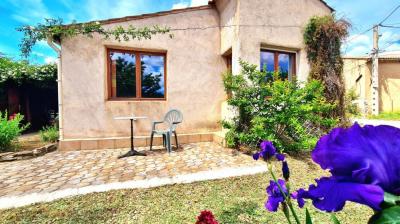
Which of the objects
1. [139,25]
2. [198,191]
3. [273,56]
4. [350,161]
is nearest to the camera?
[350,161]

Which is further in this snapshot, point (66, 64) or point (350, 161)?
point (66, 64)

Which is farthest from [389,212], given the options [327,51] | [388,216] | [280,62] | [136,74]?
[327,51]

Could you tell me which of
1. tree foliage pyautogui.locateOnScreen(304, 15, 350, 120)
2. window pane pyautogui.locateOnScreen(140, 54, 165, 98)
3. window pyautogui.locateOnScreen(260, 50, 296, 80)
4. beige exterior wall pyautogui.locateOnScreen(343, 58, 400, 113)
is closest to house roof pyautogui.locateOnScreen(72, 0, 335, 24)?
window pane pyautogui.locateOnScreen(140, 54, 165, 98)

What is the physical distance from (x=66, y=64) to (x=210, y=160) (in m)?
4.49

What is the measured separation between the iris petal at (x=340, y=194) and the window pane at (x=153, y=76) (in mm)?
6637

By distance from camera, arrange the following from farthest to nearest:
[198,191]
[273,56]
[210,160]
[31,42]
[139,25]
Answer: [273,56]
[139,25]
[31,42]
[210,160]
[198,191]

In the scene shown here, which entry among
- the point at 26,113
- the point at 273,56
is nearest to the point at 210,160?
the point at 273,56

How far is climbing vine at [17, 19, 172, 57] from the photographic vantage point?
5645 millimetres

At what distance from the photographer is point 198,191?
346 centimetres

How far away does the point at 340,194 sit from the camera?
486 millimetres

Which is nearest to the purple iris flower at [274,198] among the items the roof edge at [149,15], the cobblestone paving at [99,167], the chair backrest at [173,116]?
the cobblestone paving at [99,167]

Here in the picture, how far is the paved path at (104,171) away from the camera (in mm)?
3369

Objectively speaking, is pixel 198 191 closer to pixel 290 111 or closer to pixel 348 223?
pixel 348 223

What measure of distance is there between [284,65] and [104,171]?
6113 mm
